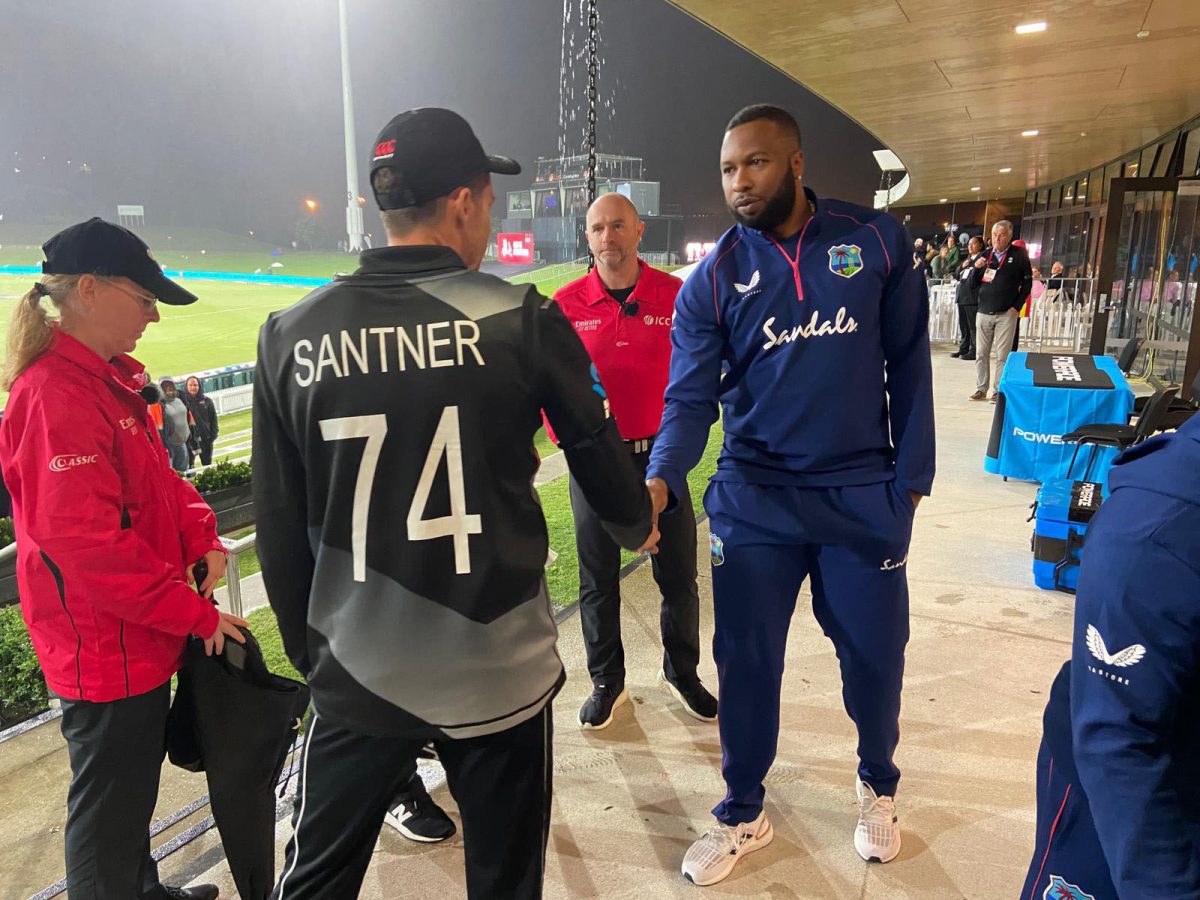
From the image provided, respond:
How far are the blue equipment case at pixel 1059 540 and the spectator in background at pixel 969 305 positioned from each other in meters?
6.25

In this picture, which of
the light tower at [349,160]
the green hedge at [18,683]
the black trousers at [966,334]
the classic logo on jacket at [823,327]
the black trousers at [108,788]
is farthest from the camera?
the black trousers at [966,334]

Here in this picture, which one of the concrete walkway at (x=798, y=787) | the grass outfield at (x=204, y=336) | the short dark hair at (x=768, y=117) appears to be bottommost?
the concrete walkway at (x=798, y=787)

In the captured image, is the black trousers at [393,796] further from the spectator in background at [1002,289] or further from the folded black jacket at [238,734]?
the spectator in background at [1002,289]

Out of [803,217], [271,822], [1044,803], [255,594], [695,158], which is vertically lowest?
[255,594]

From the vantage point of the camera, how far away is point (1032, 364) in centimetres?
610

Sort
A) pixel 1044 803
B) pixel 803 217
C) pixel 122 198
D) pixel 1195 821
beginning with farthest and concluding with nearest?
pixel 122 198 < pixel 803 217 < pixel 1044 803 < pixel 1195 821

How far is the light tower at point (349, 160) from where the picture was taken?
3.81 m

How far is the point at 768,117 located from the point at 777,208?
0.21 metres

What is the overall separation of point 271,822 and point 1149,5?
661 cm

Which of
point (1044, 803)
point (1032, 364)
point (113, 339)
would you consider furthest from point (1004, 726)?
point (1032, 364)

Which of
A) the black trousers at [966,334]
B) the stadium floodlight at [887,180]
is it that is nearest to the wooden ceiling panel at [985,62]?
the black trousers at [966,334]

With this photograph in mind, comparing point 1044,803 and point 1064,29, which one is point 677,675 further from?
point 1064,29

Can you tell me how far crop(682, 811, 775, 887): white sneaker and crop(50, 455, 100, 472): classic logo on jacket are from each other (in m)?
1.68

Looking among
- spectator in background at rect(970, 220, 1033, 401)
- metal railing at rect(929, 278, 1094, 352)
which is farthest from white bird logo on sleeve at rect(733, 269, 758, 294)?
metal railing at rect(929, 278, 1094, 352)
